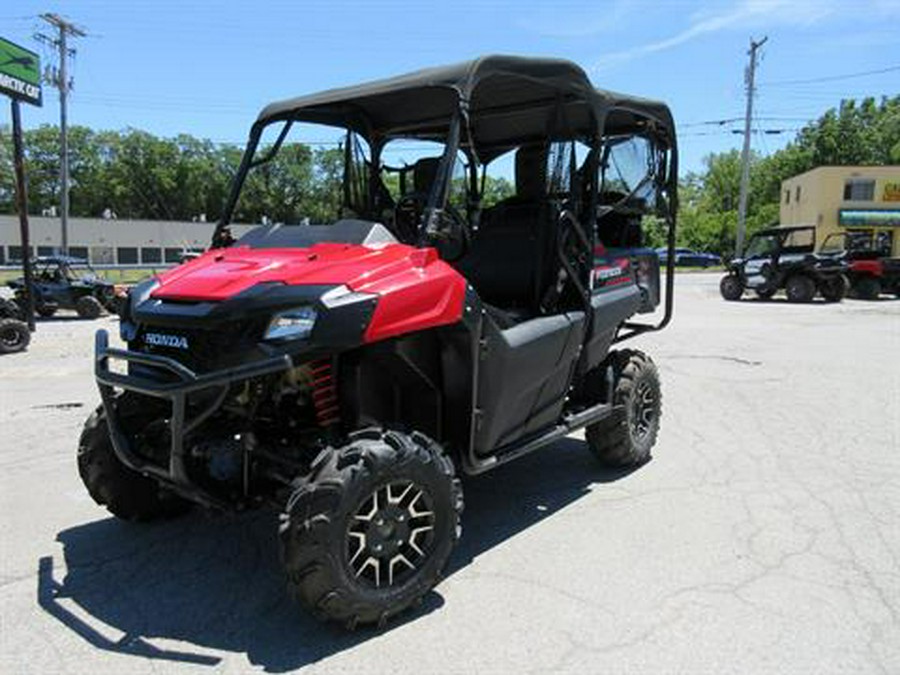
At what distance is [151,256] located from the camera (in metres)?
62.5

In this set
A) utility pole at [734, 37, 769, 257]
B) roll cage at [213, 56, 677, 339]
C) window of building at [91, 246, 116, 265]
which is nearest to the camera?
roll cage at [213, 56, 677, 339]

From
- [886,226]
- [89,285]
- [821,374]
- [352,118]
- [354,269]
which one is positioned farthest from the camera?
[886,226]

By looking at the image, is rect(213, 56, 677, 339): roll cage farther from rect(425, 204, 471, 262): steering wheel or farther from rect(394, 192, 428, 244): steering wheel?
rect(394, 192, 428, 244): steering wheel

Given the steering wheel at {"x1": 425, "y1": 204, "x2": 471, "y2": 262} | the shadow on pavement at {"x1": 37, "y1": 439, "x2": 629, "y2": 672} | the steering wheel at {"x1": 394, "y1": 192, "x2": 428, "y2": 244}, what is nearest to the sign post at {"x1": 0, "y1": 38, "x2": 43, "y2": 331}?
the shadow on pavement at {"x1": 37, "y1": 439, "x2": 629, "y2": 672}

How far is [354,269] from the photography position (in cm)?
339

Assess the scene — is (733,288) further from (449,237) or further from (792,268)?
(449,237)

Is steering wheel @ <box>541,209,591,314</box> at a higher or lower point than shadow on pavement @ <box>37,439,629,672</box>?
higher

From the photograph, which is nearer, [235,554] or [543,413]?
[235,554]

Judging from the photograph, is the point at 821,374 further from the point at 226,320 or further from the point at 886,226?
the point at 886,226

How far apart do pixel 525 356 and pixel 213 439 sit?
168 centimetres

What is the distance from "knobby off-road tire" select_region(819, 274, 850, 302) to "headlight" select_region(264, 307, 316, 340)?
855 inches

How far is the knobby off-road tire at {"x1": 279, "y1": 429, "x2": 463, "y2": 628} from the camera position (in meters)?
3.07

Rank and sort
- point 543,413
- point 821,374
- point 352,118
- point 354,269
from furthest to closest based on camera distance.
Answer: point 821,374
point 352,118
point 543,413
point 354,269

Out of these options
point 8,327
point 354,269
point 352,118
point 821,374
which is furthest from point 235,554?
point 8,327
